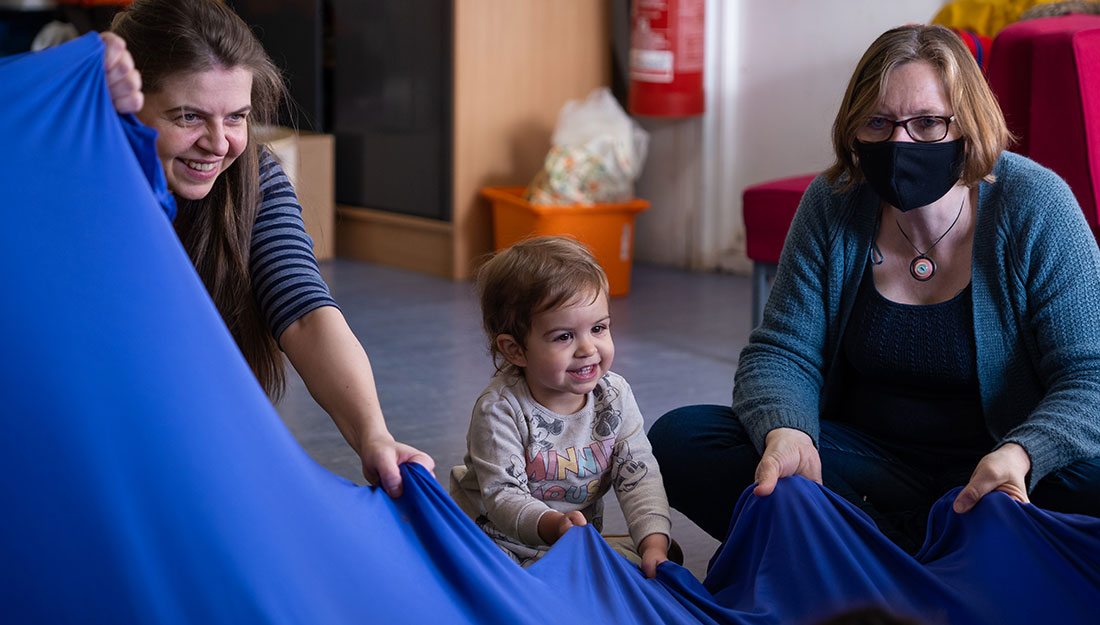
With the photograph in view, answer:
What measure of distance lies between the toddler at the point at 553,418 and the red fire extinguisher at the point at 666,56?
2.75m

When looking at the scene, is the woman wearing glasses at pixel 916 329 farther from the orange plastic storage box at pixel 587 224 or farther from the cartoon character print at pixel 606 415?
the orange plastic storage box at pixel 587 224

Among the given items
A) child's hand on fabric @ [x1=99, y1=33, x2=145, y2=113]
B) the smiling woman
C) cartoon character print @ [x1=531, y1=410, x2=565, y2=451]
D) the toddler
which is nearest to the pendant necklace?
the toddler

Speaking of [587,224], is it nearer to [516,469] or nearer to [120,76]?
[516,469]

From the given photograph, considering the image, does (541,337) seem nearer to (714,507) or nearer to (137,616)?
(714,507)

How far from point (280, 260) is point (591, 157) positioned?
2.55m

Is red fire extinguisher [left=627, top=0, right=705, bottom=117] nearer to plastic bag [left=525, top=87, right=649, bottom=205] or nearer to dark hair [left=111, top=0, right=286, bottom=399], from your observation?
plastic bag [left=525, top=87, right=649, bottom=205]

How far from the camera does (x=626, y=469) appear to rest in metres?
1.52

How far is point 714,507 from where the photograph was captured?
5.75 ft

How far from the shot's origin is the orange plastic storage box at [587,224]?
3.88 m

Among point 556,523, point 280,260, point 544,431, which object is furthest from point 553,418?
point 280,260

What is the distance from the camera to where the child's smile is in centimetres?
146

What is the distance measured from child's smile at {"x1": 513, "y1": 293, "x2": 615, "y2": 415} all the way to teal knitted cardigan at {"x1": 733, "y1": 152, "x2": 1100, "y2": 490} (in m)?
0.28

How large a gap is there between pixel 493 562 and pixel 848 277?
0.72 metres

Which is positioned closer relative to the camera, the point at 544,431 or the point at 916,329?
the point at 544,431
